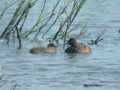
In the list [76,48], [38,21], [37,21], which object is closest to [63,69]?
[38,21]

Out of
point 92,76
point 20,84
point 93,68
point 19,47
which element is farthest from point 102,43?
point 20,84

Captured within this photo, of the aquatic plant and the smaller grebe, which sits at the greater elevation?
the aquatic plant

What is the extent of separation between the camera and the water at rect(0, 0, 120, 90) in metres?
10.4

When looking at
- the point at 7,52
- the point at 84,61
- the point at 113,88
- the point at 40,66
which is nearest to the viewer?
the point at 113,88

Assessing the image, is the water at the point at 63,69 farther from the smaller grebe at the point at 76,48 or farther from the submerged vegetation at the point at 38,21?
the submerged vegetation at the point at 38,21

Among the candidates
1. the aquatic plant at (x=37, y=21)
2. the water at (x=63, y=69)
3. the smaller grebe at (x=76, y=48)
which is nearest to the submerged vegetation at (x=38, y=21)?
the aquatic plant at (x=37, y=21)

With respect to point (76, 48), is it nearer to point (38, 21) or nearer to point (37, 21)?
point (37, 21)

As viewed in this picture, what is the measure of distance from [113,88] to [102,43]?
Answer: 628 cm

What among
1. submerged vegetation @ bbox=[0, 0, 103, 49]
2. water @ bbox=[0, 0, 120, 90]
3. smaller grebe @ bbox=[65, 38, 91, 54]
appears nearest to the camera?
water @ bbox=[0, 0, 120, 90]

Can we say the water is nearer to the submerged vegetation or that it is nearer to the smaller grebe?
the smaller grebe

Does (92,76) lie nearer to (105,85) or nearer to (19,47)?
(105,85)

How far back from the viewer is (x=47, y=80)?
10852 mm

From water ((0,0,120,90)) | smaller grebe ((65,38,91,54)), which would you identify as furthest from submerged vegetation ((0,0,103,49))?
water ((0,0,120,90))

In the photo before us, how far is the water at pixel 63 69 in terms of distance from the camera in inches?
411
